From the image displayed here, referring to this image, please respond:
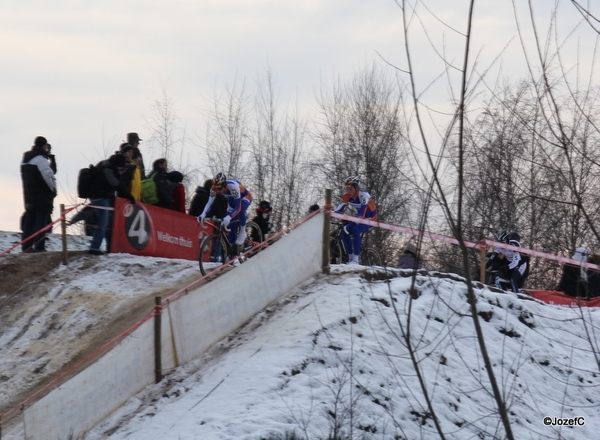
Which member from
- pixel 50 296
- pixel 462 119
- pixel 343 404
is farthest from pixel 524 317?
pixel 462 119

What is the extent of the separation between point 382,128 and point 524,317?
1858 cm

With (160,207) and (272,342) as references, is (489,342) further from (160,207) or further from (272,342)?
(160,207)

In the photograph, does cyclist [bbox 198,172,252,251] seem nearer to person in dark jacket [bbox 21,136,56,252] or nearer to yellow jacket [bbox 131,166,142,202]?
yellow jacket [bbox 131,166,142,202]

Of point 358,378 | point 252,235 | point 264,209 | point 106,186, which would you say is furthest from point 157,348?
point 264,209

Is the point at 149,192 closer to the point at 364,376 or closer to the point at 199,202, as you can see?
the point at 199,202

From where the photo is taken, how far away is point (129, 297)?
533 inches

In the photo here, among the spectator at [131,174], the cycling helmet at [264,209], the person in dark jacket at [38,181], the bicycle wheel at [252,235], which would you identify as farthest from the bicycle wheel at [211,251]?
the person in dark jacket at [38,181]

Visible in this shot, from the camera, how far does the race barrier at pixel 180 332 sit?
9.70m

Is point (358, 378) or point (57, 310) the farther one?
point (57, 310)

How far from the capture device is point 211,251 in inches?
559

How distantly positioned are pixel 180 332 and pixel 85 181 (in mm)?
5009

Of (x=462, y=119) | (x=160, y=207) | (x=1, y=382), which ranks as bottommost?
(x=1, y=382)

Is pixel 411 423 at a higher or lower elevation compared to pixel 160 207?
lower

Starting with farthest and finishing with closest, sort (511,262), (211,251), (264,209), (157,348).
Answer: (264,209) < (511,262) < (211,251) < (157,348)
